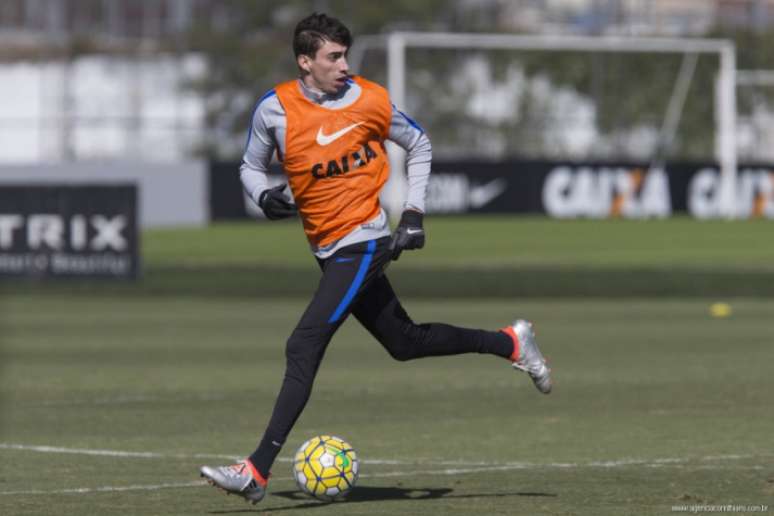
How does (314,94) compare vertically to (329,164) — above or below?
above

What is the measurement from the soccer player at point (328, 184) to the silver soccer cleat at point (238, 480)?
221mm

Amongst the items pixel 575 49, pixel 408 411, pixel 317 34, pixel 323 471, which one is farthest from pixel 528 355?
pixel 575 49

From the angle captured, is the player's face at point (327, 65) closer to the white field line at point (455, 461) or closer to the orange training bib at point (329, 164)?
the orange training bib at point (329, 164)

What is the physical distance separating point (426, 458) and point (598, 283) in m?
17.0

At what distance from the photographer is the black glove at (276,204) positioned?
29.3 feet

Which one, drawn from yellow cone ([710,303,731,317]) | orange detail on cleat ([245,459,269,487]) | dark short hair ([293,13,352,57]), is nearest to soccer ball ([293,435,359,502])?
orange detail on cleat ([245,459,269,487])

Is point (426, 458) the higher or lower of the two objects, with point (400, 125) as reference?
lower

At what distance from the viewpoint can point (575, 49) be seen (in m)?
46.2

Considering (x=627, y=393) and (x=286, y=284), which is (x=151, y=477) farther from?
(x=286, y=284)

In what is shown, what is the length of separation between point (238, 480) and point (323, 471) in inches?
21.7

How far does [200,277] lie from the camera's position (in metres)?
28.6

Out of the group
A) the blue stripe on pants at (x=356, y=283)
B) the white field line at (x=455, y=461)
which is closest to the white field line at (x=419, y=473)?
the white field line at (x=455, y=461)

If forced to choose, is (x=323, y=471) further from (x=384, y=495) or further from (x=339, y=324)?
(x=339, y=324)

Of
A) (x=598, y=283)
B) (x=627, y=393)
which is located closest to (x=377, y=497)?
(x=627, y=393)
